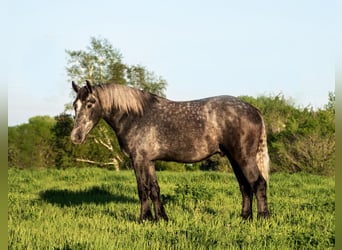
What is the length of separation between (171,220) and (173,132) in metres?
1.53

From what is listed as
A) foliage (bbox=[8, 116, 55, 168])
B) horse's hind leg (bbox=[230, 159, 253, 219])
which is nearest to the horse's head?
horse's hind leg (bbox=[230, 159, 253, 219])

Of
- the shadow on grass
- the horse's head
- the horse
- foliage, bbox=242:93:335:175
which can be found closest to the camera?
the horse

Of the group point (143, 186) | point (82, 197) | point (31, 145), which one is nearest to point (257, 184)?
point (143, 186)

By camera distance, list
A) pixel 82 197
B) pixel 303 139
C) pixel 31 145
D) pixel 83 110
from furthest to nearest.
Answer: pixel 31 145
pixel 303 139
pixel 82 197
pixel 83 110

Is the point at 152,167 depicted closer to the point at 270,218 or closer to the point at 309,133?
the point at 270,218

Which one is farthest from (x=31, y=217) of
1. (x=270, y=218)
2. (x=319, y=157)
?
(x=319, y=157)

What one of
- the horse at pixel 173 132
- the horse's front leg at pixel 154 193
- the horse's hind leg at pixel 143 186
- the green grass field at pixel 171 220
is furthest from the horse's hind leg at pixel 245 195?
the horse's hind leg at pixel 143 186

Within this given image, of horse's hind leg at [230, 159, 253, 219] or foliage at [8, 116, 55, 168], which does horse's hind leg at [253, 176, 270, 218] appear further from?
foliage at [8, 116, 55, 168]

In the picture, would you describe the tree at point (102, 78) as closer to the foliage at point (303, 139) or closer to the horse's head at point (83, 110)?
the foliage at point (303, 139)

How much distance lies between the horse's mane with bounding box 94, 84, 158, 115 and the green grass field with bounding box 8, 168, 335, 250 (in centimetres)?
200

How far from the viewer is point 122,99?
330 inches

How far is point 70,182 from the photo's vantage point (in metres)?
15.6

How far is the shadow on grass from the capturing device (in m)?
10.9

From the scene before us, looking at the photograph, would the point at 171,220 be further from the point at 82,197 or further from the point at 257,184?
the point at 82,197
